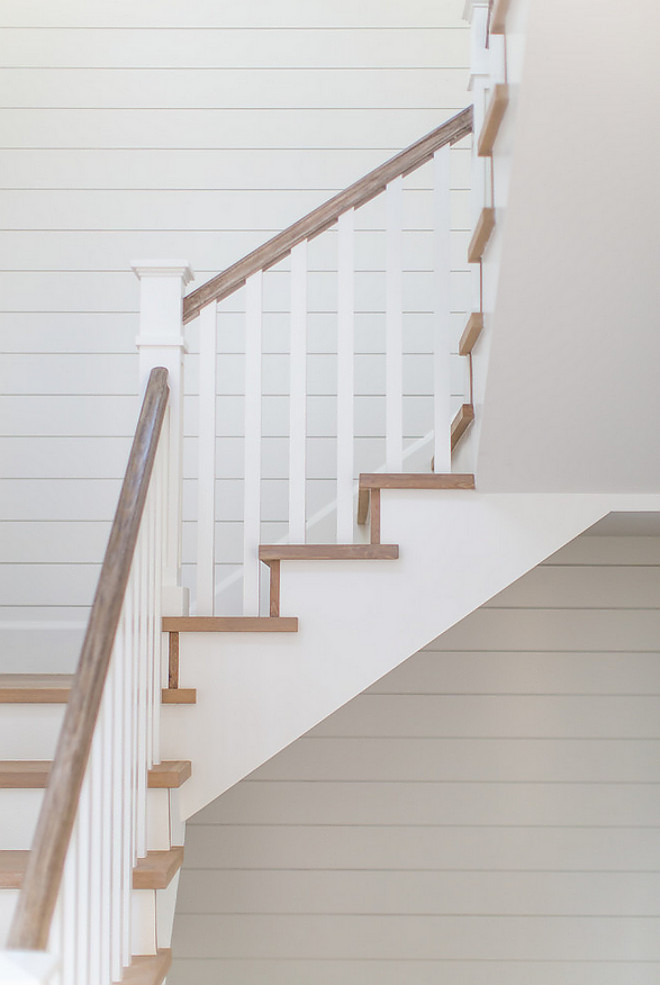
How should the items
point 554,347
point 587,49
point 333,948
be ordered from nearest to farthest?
point 587,49 < point 554,347 < point 333,948

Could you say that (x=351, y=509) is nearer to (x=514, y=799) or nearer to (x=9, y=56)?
(x=514, y=799)

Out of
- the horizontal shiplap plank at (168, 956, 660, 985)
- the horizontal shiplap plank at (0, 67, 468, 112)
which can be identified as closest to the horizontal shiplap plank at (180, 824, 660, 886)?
the horizontal shiplap plank at (168, 956, 660, 985)

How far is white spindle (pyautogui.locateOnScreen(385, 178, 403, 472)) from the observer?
2.30m

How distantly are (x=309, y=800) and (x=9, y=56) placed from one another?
10.0ft

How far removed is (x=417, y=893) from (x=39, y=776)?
1.83m

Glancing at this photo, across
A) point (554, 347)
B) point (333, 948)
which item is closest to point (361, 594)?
point (554, 347)

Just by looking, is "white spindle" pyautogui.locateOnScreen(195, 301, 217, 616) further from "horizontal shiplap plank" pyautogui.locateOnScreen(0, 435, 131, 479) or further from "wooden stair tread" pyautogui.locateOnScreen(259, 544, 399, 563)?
"horizontal shiplap plank" pyautogui.locateOnScreen(0, 435, 131, 479)

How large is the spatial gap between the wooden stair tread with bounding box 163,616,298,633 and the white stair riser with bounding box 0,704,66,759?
319mm

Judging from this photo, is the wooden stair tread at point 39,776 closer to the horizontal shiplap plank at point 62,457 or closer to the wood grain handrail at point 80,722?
the wood grain handrail at point 80,722

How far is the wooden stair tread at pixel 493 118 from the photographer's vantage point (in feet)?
5.66

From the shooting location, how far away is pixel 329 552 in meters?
2.19

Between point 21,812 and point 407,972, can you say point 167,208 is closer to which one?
point 21,812

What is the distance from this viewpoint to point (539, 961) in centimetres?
327

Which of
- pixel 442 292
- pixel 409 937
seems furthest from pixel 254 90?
pixel 409 937
